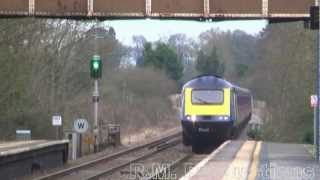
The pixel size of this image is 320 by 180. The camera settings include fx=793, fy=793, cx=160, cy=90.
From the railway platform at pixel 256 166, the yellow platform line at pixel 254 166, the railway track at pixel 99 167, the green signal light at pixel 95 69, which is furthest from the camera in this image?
the green signal light at pixel 95 69

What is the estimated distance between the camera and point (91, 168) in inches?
1032

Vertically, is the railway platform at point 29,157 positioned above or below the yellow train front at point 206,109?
below

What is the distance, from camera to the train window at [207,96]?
115ft

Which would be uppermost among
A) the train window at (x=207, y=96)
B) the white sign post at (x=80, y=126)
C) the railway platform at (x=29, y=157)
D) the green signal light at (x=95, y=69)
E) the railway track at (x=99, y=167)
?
the green signal light at (x=95, y=69)

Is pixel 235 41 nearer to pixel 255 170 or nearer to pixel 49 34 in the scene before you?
pixel 49 34

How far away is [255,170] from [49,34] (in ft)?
85.5

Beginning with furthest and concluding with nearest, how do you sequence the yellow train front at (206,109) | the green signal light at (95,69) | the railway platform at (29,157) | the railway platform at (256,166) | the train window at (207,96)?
1. the train window at (207,96)
2. the yellow train front at (206,109)
3. the green signal light at (95,69)
4. the railway platform at (29,157)
5. the railway platform at (256,166)

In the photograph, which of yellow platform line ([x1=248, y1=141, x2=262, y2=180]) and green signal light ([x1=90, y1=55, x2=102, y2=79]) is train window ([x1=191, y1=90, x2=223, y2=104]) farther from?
yellow platform line ([x1=248, y1=141, x2=262, y2=180])

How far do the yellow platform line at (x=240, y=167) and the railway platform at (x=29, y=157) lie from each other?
18.4ft

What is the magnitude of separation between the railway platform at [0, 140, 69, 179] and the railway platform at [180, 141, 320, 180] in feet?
15.5

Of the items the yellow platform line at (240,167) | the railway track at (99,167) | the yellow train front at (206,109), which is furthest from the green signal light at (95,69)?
the yellow platform line at (240,167)

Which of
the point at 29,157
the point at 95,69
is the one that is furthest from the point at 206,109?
the point at 29,157

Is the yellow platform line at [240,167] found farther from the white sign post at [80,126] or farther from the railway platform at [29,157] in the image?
the white sign post at [80,126]

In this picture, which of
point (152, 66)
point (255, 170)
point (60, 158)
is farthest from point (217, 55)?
point (255, 170)
